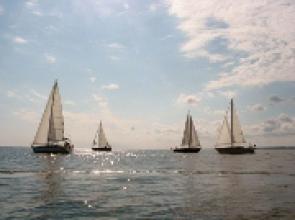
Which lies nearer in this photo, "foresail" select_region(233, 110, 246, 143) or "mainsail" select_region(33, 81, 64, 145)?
"mainsail" select_region(33, 81, 64, 145)

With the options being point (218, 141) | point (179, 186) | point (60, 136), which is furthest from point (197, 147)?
point (179, 186)

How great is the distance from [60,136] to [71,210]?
103832 mm

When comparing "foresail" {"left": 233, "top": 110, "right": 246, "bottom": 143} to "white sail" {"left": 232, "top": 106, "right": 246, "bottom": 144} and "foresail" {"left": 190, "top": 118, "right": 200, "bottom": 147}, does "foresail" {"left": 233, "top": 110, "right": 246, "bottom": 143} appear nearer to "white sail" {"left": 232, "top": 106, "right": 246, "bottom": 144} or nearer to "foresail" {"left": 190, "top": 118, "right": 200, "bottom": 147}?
"white sail" {"left": 232, "top": 106, "right": 246, "bottom": 144}

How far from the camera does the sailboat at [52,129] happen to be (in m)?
124

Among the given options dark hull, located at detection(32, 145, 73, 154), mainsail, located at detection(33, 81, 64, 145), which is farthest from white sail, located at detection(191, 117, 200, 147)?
mainsail, located at detection(33, 81, 64, 145)

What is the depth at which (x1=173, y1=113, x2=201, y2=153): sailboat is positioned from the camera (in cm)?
16838

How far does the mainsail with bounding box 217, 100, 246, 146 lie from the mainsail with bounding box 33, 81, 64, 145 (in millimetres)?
53317

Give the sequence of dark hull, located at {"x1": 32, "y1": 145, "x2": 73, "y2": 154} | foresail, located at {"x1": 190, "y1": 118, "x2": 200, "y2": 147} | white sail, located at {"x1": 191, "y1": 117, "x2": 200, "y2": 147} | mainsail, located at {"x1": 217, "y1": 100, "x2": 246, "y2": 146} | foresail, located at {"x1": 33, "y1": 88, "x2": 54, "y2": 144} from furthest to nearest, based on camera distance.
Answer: white sail, located at {"x1": 191, "y1": 117, "x2": 200, "y2": 147}, foresail, located at {"x1": 190, "y1": 118, "x2": 200, "y2": 147}, mainsail, located at {"x1": 217, "y1": 100, "x2": 246, "y2": 146}, dark hull, located at {"x1": 32, "y1": 145, "x2": 73, "y2": 154}, foresail, located at {"x1": 33, "y1": 88, "x2": 54, "y2": 144}

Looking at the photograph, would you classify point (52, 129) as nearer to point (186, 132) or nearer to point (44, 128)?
point (44, 128)

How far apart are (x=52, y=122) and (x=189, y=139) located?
6237cm

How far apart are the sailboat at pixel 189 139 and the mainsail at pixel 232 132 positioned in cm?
1969

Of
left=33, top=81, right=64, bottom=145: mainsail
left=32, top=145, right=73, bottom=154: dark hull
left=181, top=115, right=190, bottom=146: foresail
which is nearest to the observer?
left=33, top=81, right=64, bottom=145: mainsail

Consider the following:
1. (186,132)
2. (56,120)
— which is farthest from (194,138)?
(56,120)

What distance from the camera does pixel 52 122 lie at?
125 m
